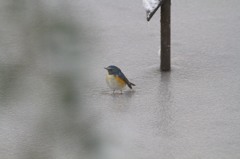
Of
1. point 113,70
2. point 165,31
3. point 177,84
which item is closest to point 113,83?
point 113,70

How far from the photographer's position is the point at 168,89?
678 cm

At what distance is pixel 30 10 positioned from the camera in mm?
1830

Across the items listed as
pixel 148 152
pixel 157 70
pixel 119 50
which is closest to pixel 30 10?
pixel 148 152

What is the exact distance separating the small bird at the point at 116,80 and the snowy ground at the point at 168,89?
101 millimetres

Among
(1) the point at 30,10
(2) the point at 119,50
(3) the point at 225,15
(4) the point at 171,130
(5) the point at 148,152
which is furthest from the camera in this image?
(3) the point at 225,15

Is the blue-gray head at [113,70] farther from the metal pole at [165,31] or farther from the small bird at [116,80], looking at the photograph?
the metal pole at [165,31]

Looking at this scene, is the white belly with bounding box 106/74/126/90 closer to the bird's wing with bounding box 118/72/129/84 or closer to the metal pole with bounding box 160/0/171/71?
the bird's wing with bounding box 118/72/129/84

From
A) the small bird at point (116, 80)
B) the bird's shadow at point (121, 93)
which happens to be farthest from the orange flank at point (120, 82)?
the bird's shadow at point (121, 93)

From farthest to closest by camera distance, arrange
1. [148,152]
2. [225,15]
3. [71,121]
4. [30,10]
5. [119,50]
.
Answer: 1. [225,15]
2. [119,50]
3. [148,152]
4. [71,121]
5. [30,10]

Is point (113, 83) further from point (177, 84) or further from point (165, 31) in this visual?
point (165, 31)

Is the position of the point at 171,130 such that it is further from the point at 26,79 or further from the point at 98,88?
the point at 26,79

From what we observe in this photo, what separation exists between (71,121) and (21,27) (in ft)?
1.01

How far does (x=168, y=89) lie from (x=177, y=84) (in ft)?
0.60

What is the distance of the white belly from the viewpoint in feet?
21.8
